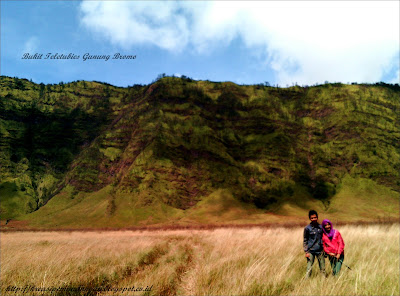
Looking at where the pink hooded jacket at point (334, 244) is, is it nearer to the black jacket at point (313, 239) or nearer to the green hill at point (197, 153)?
the black jacket at point (313, 239)

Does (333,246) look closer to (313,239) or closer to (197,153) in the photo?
(313,239)

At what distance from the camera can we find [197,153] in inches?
4141

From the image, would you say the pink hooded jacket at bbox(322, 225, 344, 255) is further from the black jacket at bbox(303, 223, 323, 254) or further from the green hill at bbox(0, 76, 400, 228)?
the green hill at bbox(0, 76, 400, 228)

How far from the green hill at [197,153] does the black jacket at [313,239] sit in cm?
7590

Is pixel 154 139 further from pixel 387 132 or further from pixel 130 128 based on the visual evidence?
pixel 387 132

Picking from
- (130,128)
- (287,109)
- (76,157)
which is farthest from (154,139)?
(287,109)

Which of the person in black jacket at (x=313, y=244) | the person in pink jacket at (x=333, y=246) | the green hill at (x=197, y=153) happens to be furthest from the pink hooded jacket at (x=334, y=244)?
the green hill at (x=197, y=153)

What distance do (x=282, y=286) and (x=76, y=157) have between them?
129 meters

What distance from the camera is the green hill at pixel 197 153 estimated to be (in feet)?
292

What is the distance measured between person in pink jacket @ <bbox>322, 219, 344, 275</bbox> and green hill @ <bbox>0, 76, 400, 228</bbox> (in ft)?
249

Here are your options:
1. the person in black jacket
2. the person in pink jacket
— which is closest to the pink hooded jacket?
the person in pink jacket

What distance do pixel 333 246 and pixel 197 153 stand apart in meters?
99.4

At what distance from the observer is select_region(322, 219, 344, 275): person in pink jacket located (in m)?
5.61

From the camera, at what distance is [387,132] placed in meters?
108
